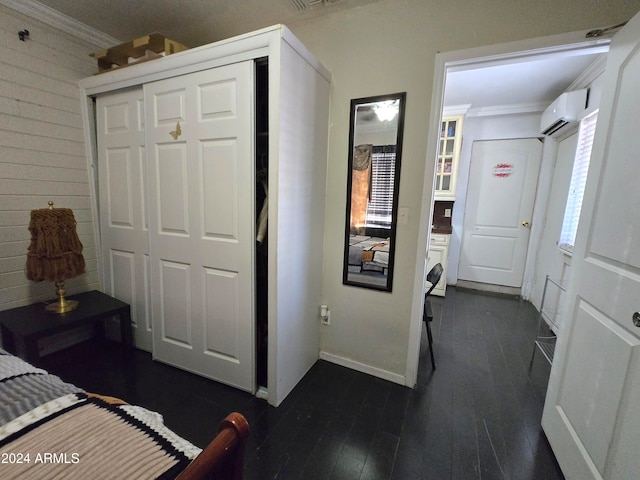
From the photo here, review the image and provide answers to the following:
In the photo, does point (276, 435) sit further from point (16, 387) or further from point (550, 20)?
point (550, 20)

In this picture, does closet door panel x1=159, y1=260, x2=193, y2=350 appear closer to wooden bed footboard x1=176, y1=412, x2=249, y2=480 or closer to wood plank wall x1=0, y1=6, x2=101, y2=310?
wood plank wall x1=0, y1=6, x2=101, y2=310

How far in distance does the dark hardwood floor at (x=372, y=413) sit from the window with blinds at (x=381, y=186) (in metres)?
1.17

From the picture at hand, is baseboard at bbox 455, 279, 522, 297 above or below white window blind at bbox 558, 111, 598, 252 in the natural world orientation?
below

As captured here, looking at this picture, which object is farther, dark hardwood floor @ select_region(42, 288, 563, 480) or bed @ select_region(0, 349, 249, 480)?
dark hardwood floor @ select_region(42, 288, 563, 480)

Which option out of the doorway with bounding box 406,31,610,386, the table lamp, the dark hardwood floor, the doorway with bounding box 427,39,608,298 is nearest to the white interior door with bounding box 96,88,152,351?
the table lamp

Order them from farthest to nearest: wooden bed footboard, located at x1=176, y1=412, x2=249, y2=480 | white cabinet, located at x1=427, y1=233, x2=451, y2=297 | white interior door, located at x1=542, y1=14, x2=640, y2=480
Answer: white cabinet, located at x1=427, y1=233, x2=451, y2=297, white interior door, located at x1=542, y1=14, x2=640, y2=480, wooden bed footboard, located at x1=176, y1=412, x2=249, y2=480

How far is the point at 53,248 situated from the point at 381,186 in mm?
2157

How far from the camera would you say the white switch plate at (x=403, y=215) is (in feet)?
5.88

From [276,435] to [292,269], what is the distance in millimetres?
909

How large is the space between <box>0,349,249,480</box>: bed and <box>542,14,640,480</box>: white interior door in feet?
4.45

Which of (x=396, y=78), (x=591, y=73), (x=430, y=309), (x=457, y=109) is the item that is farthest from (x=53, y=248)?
(x=591, y=73)

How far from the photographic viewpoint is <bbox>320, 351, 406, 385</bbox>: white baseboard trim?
1.92 metres

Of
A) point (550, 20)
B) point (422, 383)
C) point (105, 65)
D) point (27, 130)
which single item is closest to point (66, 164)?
point (27, 130)

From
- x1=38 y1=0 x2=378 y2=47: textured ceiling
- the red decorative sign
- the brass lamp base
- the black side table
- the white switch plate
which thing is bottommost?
the black side table
